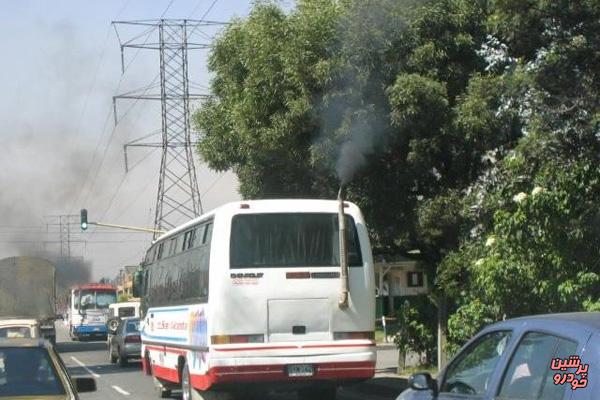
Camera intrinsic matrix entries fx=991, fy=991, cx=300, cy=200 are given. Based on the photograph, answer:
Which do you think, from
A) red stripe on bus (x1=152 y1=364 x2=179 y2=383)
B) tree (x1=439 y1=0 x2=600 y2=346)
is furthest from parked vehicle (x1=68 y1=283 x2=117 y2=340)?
tree (x1=439 y1=0 x2=600 y2=346)

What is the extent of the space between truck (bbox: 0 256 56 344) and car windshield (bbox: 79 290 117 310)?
16.2m

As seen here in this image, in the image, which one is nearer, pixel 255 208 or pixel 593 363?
pixel 593 363

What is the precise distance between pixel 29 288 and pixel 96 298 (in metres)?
17.9

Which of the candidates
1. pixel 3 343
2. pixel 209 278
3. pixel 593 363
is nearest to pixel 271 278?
pixel 209 278

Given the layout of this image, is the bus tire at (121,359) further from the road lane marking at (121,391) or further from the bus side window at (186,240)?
the bus side window at (186,240)

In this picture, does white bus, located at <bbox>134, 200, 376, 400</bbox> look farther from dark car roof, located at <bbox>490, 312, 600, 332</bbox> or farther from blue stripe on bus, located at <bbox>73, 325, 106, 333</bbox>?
blue stripe on bus, located at <bbox>73, 325, 106, 333</bbox>

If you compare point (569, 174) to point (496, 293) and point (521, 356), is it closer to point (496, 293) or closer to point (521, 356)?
point (496, 293)

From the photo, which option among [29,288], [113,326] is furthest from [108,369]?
[29,288]

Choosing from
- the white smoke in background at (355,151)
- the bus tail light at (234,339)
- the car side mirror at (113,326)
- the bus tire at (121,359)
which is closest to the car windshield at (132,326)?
the bus tire at (121,359)

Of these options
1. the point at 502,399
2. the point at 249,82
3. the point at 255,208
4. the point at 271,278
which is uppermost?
the point at 249,82

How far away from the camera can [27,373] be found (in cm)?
863

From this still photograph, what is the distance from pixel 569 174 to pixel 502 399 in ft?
20.9

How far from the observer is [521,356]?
6.10 metres

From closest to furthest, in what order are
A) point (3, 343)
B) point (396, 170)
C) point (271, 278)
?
point (3, 343) < point (271, 278) < point (396, 170)
